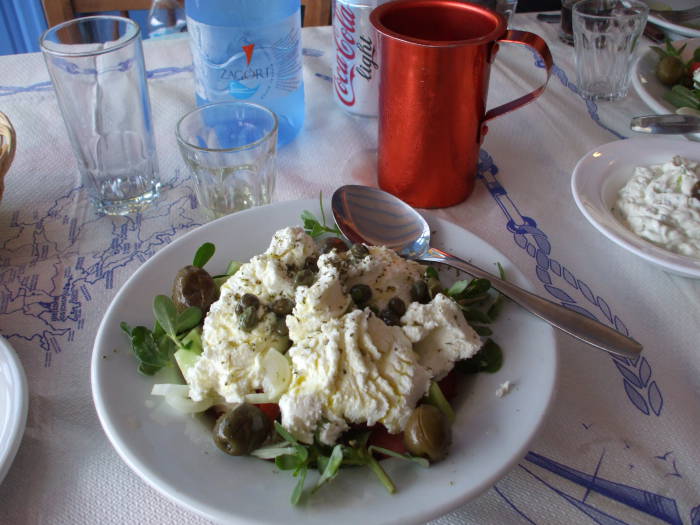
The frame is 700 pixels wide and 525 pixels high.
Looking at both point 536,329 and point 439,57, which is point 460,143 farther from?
point 536,329

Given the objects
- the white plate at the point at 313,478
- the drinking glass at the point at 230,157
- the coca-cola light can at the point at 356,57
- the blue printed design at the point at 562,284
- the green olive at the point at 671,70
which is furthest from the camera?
the green olive at the point at 671,70

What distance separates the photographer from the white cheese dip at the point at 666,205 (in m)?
0.79

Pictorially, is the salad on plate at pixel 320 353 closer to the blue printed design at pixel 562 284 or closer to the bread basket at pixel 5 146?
the blue printed design at pixel 562 284

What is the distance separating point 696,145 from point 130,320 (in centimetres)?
88

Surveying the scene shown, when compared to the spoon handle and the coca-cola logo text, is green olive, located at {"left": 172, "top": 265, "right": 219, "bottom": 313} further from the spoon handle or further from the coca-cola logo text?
the coca-cola logo text

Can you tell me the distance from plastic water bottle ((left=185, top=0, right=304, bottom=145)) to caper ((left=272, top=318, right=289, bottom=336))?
0.54m

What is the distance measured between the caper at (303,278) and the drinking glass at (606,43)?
2.90 feet

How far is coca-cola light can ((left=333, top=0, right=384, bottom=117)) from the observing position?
3.27 feet

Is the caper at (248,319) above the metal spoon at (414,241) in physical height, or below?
above

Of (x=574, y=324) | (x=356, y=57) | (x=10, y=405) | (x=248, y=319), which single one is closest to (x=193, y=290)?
(x=248, y=319)

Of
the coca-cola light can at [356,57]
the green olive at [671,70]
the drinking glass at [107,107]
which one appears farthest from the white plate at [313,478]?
the green olive at [671,70]

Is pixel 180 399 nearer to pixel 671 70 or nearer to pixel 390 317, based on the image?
pixel 390 317

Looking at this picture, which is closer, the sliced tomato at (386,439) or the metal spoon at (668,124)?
the sliced tomato at (386,439)

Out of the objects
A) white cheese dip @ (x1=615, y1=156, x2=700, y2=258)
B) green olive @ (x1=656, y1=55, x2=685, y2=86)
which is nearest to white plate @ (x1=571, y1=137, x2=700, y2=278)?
white cheese dip @ (x1=615, y1=156, x2=700, y2=258)
